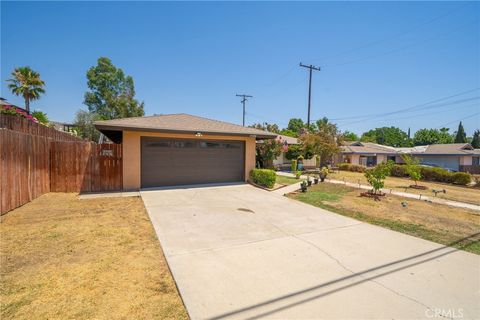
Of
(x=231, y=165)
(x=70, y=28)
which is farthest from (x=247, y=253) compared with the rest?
(x=70, y=28)

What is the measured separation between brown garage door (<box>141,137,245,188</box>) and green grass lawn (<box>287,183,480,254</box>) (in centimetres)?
418

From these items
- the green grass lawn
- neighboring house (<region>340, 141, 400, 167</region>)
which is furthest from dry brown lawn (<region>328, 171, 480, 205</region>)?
neighboring house (<region>340, 141, 400, 167</region>)

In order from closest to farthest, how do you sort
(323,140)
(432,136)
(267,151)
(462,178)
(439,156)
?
(462,178) → (267,151) → (323,140) → (439,156) → (432,136)

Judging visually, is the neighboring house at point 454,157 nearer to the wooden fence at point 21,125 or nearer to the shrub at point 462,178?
the shrub at point 462,178

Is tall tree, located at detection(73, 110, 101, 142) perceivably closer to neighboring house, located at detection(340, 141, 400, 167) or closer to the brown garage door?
the brown garage door

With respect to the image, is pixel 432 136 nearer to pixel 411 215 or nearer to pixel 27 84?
pixel 411 215

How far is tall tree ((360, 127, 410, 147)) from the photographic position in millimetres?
68812

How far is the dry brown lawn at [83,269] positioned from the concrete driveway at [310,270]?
0.34 metres

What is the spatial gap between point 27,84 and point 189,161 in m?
21.8

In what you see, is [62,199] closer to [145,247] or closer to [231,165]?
[145,247]

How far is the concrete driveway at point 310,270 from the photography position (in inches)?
115

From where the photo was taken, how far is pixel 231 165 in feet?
44.0

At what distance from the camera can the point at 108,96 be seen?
35938 millimetres

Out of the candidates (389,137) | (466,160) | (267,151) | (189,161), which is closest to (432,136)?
(389,137)
